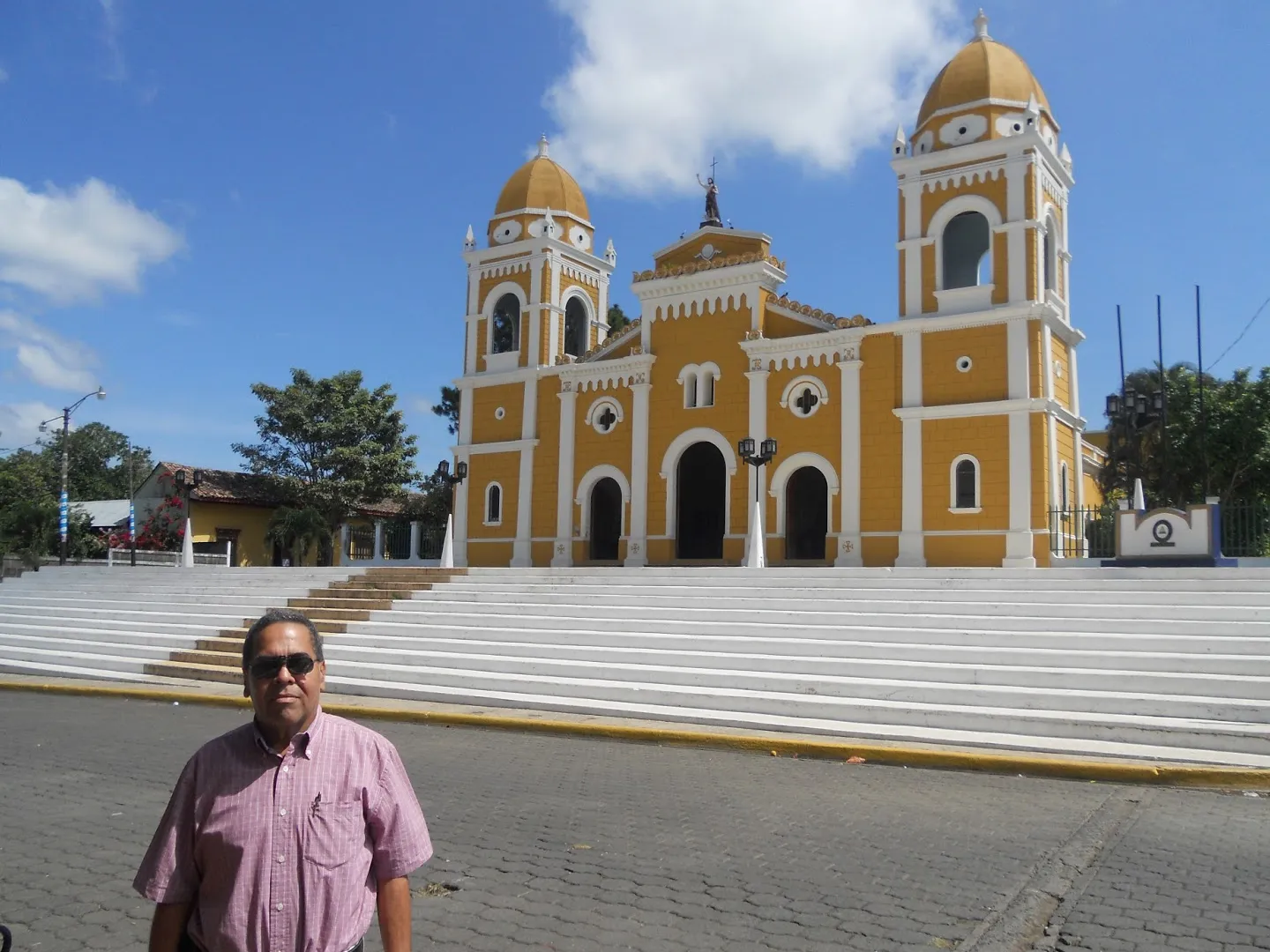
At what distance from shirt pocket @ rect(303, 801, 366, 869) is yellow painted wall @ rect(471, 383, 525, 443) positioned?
24.8 metres

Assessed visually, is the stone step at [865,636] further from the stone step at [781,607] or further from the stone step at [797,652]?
the stone step at [781,607]

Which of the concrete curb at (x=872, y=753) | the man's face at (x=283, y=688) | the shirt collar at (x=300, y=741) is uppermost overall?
the man's face at (x=283, y=688)

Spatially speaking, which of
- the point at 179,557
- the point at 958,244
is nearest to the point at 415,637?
the point at 958,244

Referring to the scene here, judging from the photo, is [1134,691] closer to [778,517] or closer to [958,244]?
[778,517]

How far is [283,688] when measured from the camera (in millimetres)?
2725

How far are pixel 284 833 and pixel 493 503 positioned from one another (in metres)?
25.1

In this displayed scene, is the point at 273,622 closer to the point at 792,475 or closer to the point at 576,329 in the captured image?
the point at 792,475

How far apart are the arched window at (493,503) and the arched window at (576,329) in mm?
4463

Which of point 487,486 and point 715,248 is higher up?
point 715,248

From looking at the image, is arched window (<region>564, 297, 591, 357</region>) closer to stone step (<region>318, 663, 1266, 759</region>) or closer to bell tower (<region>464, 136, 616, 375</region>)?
bell tower (<region>464, 136, 616, 375</region>)

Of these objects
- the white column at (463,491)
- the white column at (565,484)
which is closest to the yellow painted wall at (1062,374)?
the white column at (565,484)

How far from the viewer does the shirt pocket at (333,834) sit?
2654mm

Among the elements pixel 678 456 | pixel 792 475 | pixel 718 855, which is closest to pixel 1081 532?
pixel 792 475

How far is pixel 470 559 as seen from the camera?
2750 cm
